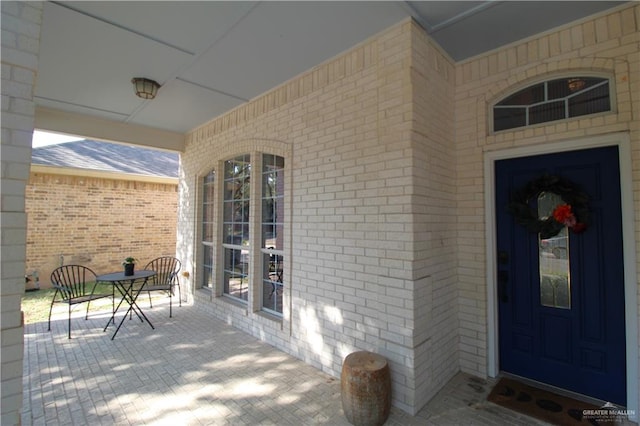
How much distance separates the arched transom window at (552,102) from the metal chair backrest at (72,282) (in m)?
5.44

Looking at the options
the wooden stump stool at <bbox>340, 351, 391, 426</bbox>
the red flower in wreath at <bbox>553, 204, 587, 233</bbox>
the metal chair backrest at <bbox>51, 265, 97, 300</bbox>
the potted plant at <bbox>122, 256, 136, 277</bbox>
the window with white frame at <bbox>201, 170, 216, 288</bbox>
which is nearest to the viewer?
the wooden stump stool at <bbox>340, 351, 391, 426</bbox>

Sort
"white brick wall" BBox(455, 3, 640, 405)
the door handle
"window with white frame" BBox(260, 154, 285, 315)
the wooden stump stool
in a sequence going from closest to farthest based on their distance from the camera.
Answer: the wooden stump stool < "white brick wall" BBox(455, 3, 640, 405) < the door handle < "window with white frame" BBox(260, 154, 285, 315)

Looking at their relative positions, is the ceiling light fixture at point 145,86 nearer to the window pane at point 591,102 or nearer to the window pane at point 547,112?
the window pane at point 547,112

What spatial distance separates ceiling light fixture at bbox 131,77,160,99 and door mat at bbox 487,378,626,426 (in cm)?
509

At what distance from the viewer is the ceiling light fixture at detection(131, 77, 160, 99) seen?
375 centimetres

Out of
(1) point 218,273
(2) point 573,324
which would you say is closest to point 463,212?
(2) point 573,324

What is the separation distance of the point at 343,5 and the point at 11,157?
7.94 feet

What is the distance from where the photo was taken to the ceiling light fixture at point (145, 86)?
3.75 meters

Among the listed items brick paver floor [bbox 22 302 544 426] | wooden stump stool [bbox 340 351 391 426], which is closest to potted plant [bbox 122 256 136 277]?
brick paver floor [bbox 22 302 544 426]

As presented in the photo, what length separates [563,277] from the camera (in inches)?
109

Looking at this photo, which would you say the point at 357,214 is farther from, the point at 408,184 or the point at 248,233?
the point at 248,233

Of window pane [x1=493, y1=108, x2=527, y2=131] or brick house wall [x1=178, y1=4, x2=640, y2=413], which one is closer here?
brick house wall [x1=178, y1=4, x2=640, y2=413]

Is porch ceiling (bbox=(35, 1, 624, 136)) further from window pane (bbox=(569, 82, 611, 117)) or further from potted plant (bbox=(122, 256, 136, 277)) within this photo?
potted plant (bbox=(122, 256, 136, 277))

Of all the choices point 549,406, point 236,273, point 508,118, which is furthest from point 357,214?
point 236,273
